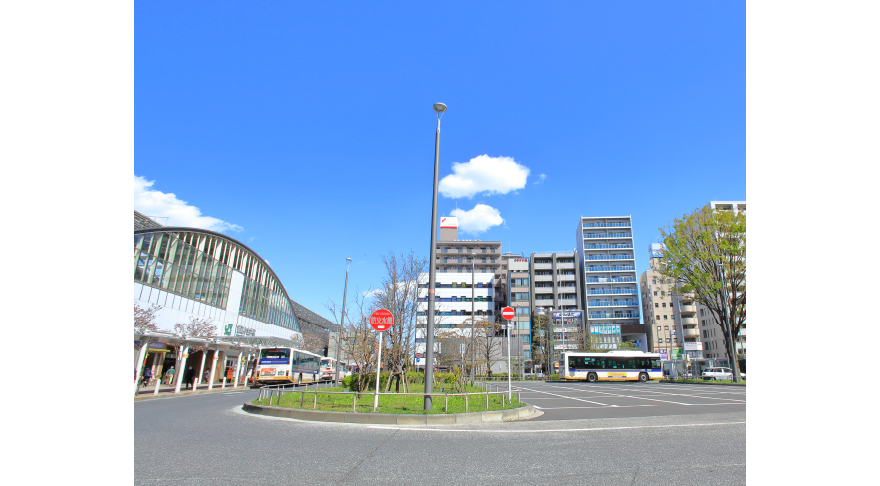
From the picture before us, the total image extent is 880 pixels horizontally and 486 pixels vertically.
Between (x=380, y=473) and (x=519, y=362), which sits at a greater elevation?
(x=380, y=473)

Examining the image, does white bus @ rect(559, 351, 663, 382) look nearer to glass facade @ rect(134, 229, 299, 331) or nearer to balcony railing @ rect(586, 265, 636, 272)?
glass facade @ rect(134, 229, 299, 331)

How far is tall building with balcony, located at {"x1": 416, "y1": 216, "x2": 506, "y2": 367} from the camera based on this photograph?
7688 centimetres

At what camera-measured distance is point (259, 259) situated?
56219 millimetres

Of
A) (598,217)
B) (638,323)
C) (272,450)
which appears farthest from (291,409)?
(598,217)

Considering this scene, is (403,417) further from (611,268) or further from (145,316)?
(611,268)

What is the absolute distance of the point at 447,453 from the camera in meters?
6.34

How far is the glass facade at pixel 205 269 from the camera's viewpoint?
32.8m

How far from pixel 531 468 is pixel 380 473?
1858 millimetres

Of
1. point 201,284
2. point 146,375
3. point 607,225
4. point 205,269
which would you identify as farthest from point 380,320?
point 607,225

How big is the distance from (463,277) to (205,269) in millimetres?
46493

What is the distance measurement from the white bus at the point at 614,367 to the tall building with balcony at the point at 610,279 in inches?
1493

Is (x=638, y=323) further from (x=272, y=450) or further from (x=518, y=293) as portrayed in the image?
(x=272, y=450)

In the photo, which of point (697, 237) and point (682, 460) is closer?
point (682, 460)

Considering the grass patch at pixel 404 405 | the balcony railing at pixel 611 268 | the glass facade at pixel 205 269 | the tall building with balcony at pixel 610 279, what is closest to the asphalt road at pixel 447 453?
the grass patch at pixel 404 405
